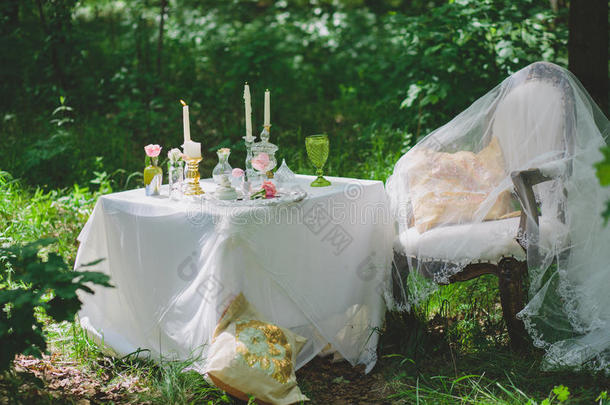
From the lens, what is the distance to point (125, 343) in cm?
263

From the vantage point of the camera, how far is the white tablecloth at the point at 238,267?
2.29 m

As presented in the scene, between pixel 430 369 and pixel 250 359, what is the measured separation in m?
0.88

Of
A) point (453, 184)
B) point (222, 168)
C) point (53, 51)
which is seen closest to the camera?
point (222, 168)

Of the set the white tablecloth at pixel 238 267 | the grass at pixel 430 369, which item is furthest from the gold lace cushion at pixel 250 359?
the grass at pixel 430 369

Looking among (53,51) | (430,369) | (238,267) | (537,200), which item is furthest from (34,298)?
(53,51)

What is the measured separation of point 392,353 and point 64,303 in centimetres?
150

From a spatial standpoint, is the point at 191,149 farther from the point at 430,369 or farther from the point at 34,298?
the point at 430,369

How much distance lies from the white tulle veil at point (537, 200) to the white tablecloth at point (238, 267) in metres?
0.23

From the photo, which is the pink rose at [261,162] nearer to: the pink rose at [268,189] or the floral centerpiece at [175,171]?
the pink rose at [268,189]

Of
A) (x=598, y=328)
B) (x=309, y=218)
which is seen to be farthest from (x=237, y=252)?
(x=598, y=328)

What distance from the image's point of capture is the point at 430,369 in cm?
261

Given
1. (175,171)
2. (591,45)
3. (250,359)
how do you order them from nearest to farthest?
(250,359), (175,171), (591,45)

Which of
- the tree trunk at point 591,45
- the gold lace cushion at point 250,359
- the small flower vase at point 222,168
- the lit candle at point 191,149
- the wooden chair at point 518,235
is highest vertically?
the tree trunk at point 591,45

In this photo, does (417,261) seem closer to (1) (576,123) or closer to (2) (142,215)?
(1) (576,123)
